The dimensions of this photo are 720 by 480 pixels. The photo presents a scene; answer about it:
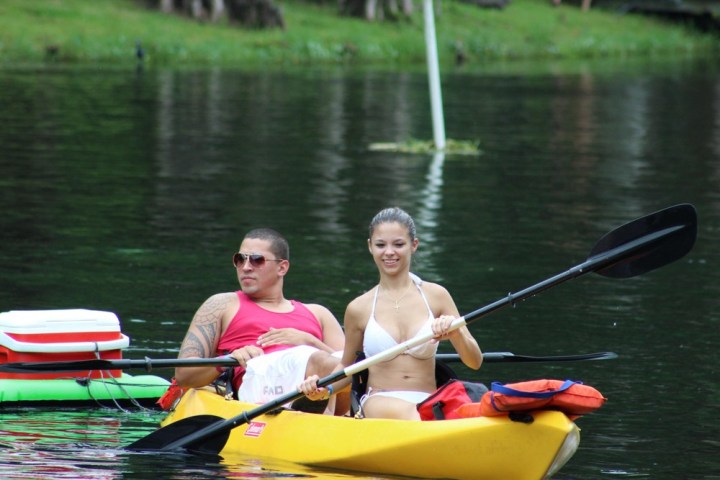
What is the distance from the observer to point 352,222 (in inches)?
719

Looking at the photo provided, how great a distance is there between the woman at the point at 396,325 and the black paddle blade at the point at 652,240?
97cm

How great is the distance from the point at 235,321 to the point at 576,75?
45.6 meters

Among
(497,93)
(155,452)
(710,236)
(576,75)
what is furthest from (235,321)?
(576,75)

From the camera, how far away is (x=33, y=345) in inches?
384

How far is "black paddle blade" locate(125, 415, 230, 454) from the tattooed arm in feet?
0.96

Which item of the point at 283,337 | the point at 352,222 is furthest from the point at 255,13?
the point at 283,337

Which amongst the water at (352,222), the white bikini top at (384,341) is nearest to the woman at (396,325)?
the white bikini top at (384,341)

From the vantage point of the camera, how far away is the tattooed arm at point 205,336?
29.7 ft

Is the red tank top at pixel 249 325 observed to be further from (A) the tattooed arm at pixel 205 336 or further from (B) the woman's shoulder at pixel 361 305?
(B) the woman's shoulder at pixel 361 305

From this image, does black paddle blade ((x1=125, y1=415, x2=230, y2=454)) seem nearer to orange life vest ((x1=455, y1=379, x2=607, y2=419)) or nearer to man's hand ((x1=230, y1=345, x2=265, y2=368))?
man's hand ((x1=230, y1=345, x2=265, y2=368))

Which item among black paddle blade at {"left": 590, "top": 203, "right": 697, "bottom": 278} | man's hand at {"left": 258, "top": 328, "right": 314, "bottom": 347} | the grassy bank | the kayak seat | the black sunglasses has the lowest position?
the kayak seat

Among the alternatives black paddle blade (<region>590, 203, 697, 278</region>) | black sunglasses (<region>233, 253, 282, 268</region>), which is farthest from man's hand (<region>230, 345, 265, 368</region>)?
black paddle blade (<region>590, 203, 697, 278</region>)

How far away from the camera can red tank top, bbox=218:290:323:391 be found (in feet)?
29.9

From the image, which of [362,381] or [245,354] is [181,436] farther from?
[362,381]
